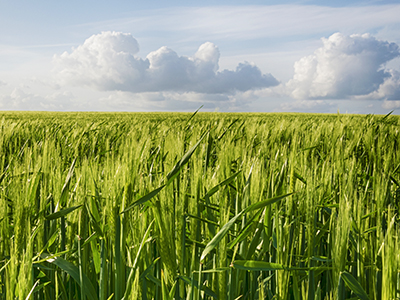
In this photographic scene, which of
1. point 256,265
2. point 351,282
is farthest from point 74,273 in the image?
point 351,282

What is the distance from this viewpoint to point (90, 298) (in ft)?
2.50

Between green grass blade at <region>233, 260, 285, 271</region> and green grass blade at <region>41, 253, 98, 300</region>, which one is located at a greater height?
green grass blade at <region>233, 260, 285, 271</region>

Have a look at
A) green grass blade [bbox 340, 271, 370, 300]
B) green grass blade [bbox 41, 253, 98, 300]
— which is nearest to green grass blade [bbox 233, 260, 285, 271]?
green grass blade [bbox 340, 271, 370, 300]

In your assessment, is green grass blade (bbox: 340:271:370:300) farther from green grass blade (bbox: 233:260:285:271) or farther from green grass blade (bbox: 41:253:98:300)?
green grass blade (bbox: 41:253:98:300)

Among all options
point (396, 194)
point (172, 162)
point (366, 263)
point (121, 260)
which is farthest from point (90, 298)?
point (396, 194)

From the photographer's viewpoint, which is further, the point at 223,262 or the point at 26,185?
the point at 26,185

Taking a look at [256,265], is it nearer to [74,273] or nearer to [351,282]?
[351,282]

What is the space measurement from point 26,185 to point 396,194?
5.52 feet

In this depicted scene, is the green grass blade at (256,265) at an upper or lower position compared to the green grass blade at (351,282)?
upper

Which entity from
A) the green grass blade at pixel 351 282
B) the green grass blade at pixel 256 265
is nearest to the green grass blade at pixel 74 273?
the green grass blade at pixel 256 265

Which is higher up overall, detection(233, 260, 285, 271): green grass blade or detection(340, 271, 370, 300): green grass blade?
detection(233, 260, 285, 271): green grass blade

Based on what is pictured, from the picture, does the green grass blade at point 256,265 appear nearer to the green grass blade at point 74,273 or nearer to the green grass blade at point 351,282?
the green grass blade at point 351,282

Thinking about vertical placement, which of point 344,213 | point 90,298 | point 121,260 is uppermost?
point 344,213

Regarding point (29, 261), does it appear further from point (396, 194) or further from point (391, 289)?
point (396, 194)
